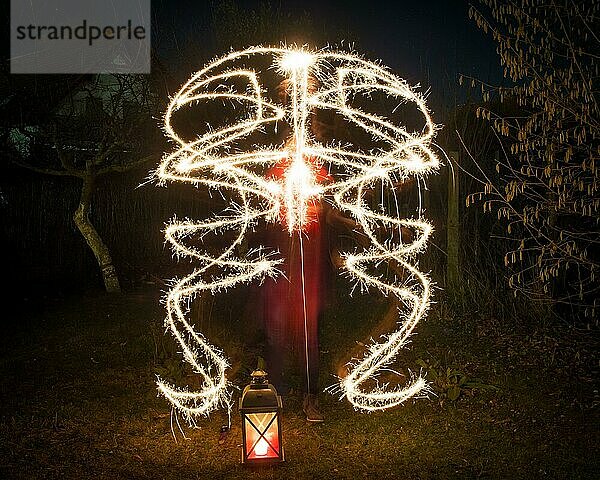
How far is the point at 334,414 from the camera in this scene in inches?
194

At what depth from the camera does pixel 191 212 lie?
13.1 m

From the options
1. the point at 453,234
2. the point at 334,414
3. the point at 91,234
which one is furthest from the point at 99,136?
the point at 334,414

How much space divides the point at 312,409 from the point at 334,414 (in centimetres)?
26

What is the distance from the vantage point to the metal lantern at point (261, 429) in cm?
396

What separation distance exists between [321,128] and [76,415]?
2.69 metres

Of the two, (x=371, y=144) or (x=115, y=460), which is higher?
(x=371, y=144)

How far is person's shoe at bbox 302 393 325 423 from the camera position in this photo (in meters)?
4.73

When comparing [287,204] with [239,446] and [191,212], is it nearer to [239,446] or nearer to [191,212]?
[239,446]

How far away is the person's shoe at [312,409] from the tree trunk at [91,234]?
5.52 m

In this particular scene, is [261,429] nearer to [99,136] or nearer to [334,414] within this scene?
[334,414]

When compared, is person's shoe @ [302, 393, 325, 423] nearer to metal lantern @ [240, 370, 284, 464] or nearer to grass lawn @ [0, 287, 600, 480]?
grass lawn @ [0, 287, 600, 480]

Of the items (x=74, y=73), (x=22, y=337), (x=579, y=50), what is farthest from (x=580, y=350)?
(x=74, y=73)

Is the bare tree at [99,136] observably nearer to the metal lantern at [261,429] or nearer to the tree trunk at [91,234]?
the tree trunk at [91,234]

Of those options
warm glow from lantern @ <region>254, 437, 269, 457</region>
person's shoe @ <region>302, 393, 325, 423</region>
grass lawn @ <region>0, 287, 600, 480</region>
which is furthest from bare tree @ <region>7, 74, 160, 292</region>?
warm glow from lantern @ <region>254, 437, 269, 457</region>
